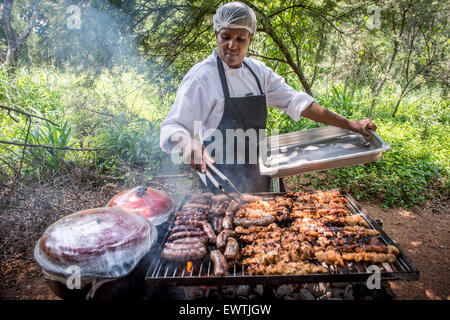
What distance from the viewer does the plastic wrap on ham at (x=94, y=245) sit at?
196cm

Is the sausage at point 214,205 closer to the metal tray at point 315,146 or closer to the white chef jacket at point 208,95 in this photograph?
the metal tray at point 315,146

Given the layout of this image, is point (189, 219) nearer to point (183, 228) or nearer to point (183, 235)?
point (183, 228)

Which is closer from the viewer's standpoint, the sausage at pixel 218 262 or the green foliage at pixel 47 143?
the sausage at pixel 218 262

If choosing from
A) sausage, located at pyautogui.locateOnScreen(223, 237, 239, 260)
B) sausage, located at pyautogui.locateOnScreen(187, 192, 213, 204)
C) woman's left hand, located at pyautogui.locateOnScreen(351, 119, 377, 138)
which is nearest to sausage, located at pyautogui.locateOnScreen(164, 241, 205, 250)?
sausage, located at pyautogui.locateOnScreen(223, 237, 239, 260)

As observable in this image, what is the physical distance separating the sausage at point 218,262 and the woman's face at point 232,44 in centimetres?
218

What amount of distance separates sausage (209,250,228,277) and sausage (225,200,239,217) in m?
0.66

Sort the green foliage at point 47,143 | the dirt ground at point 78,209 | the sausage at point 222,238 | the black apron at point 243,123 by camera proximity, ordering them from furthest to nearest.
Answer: the green foliage at point 47,143, the dirt ground at point 78,209, the black apron at point 243,123, the sausage at point 222,238

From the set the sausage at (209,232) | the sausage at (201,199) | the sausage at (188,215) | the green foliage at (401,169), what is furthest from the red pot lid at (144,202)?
the green foliage at (401,169)

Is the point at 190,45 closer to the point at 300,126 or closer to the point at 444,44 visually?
the point at 300,126

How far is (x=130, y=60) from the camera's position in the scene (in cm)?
516

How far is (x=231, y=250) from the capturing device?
231 cm

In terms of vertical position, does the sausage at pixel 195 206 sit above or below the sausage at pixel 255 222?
above

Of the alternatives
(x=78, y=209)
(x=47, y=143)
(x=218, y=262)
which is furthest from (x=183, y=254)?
(x=47, y=143)
